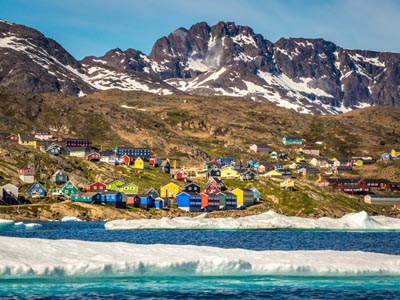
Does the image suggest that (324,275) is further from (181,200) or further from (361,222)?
(181,200)

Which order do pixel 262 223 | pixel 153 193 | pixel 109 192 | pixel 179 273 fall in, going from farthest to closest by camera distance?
pixel 153 193, pixel 109 192, pixel 262 223, pixel 179 273

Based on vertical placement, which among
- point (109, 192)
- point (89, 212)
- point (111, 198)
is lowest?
point (89, 212)

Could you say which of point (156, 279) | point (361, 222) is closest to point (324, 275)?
point (156, 279)

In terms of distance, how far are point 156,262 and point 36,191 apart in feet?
456

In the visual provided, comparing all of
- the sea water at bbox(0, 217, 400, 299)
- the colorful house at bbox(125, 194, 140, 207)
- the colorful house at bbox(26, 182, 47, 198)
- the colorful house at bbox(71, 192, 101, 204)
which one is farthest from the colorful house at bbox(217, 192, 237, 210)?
the sea water at bbox(0, 217, 400, 299)

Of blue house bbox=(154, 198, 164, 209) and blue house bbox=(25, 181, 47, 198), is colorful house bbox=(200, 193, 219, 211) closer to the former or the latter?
blue house bbox=(154, 198, 164, 209)

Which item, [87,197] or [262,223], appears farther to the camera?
[87,197]

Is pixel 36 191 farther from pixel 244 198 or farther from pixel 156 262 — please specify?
pixel 156 262

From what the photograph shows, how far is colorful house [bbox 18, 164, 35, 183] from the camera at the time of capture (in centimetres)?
19075

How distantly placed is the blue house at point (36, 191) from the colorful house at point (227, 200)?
49178mm

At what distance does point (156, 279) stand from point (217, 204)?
146 metres

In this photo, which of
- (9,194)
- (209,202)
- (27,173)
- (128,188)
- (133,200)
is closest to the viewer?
(9,194)

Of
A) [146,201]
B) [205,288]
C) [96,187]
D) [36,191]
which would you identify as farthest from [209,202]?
[205,288]

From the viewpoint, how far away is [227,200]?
197 meters
